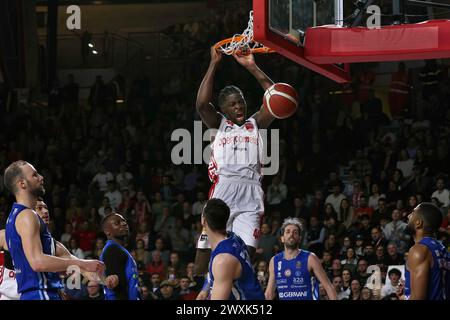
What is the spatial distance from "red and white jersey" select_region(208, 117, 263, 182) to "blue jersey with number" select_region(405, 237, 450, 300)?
1833 mm

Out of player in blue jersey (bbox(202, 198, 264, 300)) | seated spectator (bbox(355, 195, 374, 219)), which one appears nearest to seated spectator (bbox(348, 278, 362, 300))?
seated spectator (bbox(355, 195, 374, 219))

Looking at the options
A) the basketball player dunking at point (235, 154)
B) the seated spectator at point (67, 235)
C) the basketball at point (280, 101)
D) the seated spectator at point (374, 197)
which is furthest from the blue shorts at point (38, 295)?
the seated spectator at point (67, 235)

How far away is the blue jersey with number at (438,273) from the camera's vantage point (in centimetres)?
620

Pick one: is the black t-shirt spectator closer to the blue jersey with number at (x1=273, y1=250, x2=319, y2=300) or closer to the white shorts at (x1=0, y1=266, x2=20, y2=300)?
the blue jersey with number at (x1=273, y1=250, x2=319, y2=300)

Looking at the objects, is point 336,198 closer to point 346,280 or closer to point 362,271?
point 362,271

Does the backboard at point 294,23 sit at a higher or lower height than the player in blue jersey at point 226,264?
higher

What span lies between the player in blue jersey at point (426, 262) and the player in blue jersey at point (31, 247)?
200cm

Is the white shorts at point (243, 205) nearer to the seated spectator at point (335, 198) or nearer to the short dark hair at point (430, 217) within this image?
the short dark hair at point (430, 217)

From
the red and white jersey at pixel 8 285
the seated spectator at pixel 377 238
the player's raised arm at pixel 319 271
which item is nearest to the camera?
the player's raised arm at pixel 319 271

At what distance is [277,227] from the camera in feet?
42.3

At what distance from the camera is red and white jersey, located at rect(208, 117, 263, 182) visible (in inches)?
301

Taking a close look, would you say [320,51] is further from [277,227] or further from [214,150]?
[277,227]
